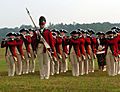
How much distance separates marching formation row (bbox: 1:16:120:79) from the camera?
17.2m

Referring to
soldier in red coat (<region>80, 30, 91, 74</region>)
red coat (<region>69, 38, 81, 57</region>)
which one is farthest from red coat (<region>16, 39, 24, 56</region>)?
soldier in red coat (<region>80, 30, 91, 74</region>)

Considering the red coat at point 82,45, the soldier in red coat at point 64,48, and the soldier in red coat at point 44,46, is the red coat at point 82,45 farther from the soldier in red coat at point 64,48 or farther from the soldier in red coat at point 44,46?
the soldier in red coat at point 44,46

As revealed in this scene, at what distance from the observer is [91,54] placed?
2269cm

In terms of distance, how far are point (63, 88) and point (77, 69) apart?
615 centimetres

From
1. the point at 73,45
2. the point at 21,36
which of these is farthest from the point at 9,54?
the point at 73,45

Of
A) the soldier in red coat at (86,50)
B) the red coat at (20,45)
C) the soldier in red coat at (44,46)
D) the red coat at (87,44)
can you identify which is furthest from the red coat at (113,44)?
the red coat at (20,45)

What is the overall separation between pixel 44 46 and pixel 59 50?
5132 mm

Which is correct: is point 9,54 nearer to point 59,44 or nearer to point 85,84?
point 59,44

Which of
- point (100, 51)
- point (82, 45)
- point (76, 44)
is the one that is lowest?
point (100, 51)

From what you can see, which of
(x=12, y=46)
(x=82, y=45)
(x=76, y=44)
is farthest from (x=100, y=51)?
(x=12, y=46)

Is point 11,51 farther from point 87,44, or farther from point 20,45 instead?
point 87,44

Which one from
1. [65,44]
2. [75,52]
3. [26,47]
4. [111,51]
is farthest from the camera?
[26,47]

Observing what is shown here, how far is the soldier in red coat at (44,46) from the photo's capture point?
1697 cm

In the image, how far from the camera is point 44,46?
671 inches
